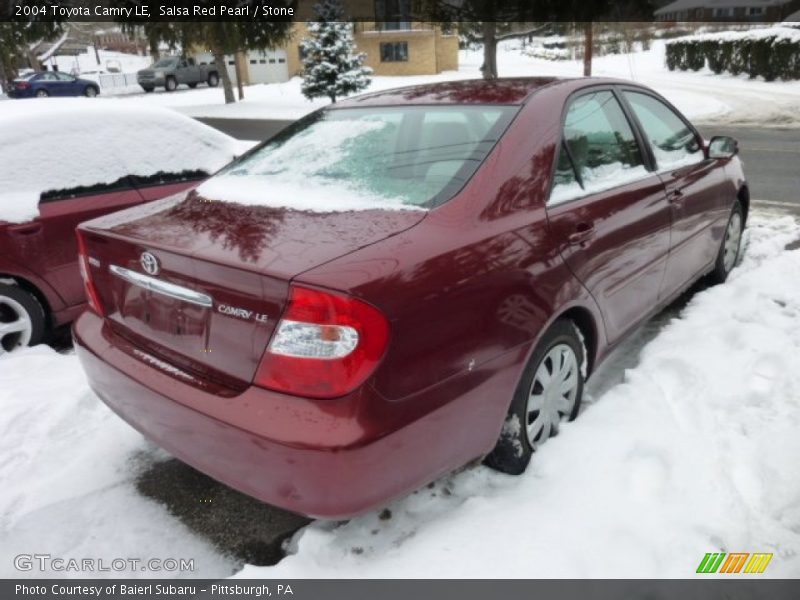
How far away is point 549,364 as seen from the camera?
2666 millimetres

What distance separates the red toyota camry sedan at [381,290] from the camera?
189 cm

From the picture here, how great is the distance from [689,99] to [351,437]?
842 inches

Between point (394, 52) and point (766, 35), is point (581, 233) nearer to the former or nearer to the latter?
point (766, 35)

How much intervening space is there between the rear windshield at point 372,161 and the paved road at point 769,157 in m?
6.33

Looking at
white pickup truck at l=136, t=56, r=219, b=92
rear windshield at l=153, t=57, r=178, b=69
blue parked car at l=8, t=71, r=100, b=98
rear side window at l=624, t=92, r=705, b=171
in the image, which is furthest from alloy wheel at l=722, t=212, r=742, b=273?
rear windshield at l=153, t=57, r=178, b=69

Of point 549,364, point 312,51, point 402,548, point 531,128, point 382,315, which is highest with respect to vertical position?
point 312,51

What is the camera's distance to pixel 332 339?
73.0 inches

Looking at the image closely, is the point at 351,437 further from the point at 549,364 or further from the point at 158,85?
the point at 158,85

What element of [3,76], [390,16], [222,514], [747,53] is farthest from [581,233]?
[390,16]

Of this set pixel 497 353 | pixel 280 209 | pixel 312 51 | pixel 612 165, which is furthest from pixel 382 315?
pixel 312 51

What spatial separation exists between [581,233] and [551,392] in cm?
68

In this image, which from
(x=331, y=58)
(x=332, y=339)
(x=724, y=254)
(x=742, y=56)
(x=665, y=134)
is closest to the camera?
(x=332, y=339)

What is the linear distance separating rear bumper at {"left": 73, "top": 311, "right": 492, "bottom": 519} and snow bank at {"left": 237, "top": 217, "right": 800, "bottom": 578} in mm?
317

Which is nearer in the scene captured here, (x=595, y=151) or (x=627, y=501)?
(x=627, y=501)
